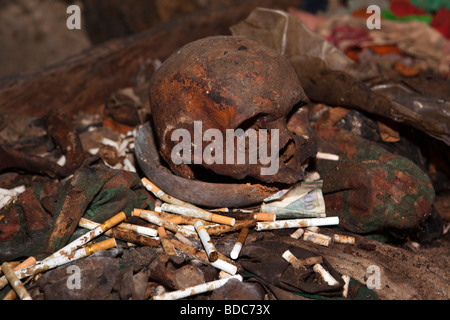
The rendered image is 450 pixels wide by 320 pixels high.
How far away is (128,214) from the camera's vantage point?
2330 mm

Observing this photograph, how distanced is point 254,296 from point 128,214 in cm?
90

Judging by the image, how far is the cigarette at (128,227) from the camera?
86.7 inches

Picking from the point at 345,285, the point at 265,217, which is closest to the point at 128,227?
the point at 265,217

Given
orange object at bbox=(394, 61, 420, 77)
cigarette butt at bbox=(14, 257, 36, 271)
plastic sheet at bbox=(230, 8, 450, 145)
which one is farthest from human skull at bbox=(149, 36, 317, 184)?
orange object at bbox=(394, 61, 420, 77)

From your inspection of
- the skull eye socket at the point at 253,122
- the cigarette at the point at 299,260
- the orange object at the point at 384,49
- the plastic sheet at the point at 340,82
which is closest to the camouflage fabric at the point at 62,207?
the skull eye socket at the point at 253,122

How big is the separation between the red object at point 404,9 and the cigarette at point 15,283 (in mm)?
4515

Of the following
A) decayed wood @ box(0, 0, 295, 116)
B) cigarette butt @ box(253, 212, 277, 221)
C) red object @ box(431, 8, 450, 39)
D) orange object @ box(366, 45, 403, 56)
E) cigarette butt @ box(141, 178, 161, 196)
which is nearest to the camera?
cigarette butt @ box(253, 212, 277, 221)

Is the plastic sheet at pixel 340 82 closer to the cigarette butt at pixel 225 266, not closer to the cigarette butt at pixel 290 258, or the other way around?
the cigarette butt at pixel 290 258

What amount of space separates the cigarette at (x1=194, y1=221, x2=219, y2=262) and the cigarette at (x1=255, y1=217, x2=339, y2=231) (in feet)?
1.00

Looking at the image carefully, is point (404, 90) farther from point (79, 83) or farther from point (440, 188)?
point (79, 83)

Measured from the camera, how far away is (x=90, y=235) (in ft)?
6.95

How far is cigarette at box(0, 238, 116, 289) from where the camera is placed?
1.94m

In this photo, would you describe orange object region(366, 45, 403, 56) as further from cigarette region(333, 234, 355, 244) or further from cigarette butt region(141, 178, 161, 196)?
cigarette butt region(141, 178, 161, 196)

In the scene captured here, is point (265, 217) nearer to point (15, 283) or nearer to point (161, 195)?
point (161, 195)
